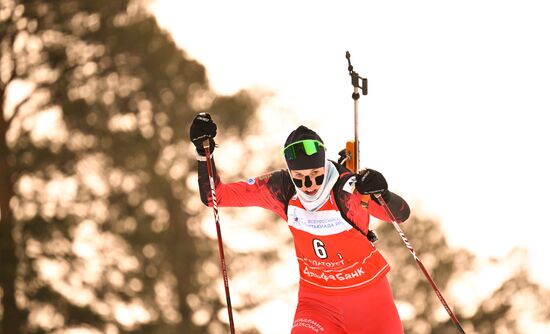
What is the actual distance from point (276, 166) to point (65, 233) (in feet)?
11.6

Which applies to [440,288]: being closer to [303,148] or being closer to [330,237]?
[330,237]

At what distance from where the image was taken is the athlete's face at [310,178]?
549 cm

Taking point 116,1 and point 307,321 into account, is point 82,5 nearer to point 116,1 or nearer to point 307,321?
point 116,1

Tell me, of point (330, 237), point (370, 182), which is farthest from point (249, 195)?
point (370, 182)

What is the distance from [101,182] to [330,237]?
849 centimetres

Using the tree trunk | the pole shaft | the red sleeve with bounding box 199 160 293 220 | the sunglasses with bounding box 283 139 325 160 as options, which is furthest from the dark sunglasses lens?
the tree trunk

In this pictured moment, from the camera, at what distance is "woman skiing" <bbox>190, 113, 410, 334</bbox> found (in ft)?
18.0

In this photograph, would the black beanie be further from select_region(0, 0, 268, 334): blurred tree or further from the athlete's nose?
select_region(0, 0, 268, 334): blurred tree

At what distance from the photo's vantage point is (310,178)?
18.0 ft

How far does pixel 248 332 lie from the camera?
13344 millimetres

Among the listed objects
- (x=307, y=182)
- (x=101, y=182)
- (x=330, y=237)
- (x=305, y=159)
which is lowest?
(x=101, y=182)

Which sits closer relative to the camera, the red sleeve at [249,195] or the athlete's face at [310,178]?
the athlete's face at [310,178]

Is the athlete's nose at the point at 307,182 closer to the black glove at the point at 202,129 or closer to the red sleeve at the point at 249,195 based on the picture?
the red sleeve at the point at 249,195

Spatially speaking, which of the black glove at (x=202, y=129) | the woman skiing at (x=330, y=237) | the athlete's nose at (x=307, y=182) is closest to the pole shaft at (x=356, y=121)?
the woman skiing at (x=330, y=237)
